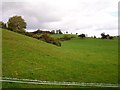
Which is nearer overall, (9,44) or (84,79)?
(84,79)

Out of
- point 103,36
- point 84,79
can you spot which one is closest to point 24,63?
point 84,79

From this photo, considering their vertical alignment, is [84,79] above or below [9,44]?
below

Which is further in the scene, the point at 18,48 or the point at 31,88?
the point at 18,48

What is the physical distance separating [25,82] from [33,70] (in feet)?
10.2

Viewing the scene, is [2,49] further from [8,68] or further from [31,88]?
[31,88]

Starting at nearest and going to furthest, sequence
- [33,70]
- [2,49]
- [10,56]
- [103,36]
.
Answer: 1. [33,70]
2. [10,56]
3. [2,49]
4. [103,36]

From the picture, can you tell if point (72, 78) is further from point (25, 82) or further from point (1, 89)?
point (1, 89)

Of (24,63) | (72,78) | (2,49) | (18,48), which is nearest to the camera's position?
(72,78)

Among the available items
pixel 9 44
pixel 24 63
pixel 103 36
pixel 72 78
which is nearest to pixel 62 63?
pixel 24 63

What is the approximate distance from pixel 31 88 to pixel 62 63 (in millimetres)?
7394

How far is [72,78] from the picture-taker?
14.8 meters

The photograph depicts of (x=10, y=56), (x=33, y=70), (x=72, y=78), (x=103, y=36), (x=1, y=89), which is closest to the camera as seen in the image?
(x=1, y=89)

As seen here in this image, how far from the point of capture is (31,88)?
1223 cm

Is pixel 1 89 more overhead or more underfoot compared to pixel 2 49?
more underfoot
